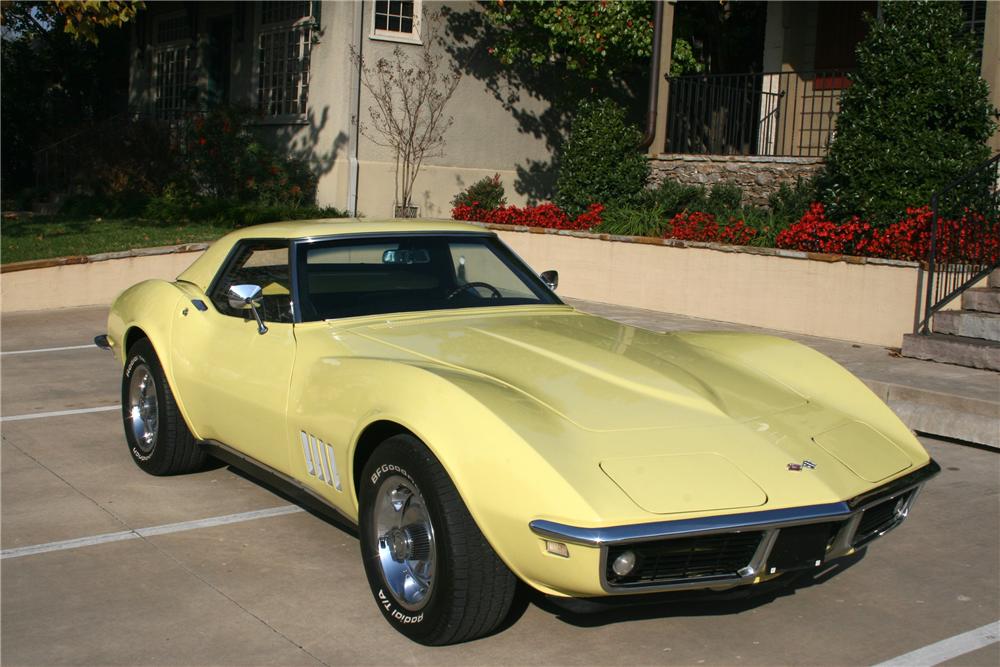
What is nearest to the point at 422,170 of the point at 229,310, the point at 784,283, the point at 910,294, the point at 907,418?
the point at 784,283

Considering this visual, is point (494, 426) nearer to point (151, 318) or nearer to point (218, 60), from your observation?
point (151, 318)

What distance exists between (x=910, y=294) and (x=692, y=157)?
4995 mm

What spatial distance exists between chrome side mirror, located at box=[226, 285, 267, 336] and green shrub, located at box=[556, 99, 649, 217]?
10024 mm

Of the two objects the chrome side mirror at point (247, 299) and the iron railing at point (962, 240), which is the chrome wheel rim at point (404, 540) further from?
the iron railing at point (962, 240)

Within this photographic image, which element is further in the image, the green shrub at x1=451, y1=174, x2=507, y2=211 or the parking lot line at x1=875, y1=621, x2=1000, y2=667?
the green shrub at x1=451, y1=174, x2=507, y2=211

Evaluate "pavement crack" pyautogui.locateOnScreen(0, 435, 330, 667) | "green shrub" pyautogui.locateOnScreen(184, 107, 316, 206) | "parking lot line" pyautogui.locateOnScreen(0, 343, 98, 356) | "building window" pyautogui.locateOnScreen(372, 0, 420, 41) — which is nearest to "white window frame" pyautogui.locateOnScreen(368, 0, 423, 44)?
"building window" pyautogui.locateOnScreen(372, 0, 420, 41)

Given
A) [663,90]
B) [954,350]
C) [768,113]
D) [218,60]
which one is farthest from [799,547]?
[218,60]

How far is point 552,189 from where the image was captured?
19.8m

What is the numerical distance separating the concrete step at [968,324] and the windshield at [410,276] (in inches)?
216

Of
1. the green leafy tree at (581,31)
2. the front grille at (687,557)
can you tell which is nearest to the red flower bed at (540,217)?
the green leafy tree at (581,31)

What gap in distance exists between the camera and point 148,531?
195 inches

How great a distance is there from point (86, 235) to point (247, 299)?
11123 mm

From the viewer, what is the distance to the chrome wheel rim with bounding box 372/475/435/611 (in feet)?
12.4

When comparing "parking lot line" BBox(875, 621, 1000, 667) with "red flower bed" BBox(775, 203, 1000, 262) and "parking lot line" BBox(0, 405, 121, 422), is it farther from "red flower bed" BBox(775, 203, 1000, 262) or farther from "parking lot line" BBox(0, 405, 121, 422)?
"red flower bed" BBox(775, 203, 1000, 262)
